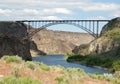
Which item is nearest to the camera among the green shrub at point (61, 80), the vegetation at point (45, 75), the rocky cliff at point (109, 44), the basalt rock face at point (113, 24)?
the vegetation at point (45, 75)

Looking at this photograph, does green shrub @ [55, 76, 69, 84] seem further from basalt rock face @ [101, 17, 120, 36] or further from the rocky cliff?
basalt rock face @ [101, 17, 120, 36]

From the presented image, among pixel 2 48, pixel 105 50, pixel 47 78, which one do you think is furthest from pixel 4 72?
pixel 105 50

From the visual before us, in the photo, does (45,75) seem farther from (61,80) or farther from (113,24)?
(113,24)

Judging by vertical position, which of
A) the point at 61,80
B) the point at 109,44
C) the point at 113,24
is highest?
the point at 61,80

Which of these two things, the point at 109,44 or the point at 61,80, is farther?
the point at 109,44

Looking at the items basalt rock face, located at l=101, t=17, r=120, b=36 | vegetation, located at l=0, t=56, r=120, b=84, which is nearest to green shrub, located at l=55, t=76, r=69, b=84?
vegetation, located at l=0, t=56, r=120, b=84

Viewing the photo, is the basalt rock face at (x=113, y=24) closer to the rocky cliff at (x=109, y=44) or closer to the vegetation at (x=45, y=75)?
the rocky cliff at (x=109, y=44)

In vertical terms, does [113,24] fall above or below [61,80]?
below

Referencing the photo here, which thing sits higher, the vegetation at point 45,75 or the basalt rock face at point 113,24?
the vegetation at point 45,75

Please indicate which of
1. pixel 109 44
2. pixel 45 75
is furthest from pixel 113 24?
pixel 45 75

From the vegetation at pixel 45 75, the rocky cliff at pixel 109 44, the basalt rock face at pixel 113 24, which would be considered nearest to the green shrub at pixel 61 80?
the vegetation at pixel 45 75

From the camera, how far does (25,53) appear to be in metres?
156

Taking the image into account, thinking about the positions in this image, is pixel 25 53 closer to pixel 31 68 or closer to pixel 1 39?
pixel 1 39

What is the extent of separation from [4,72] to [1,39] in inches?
4947
